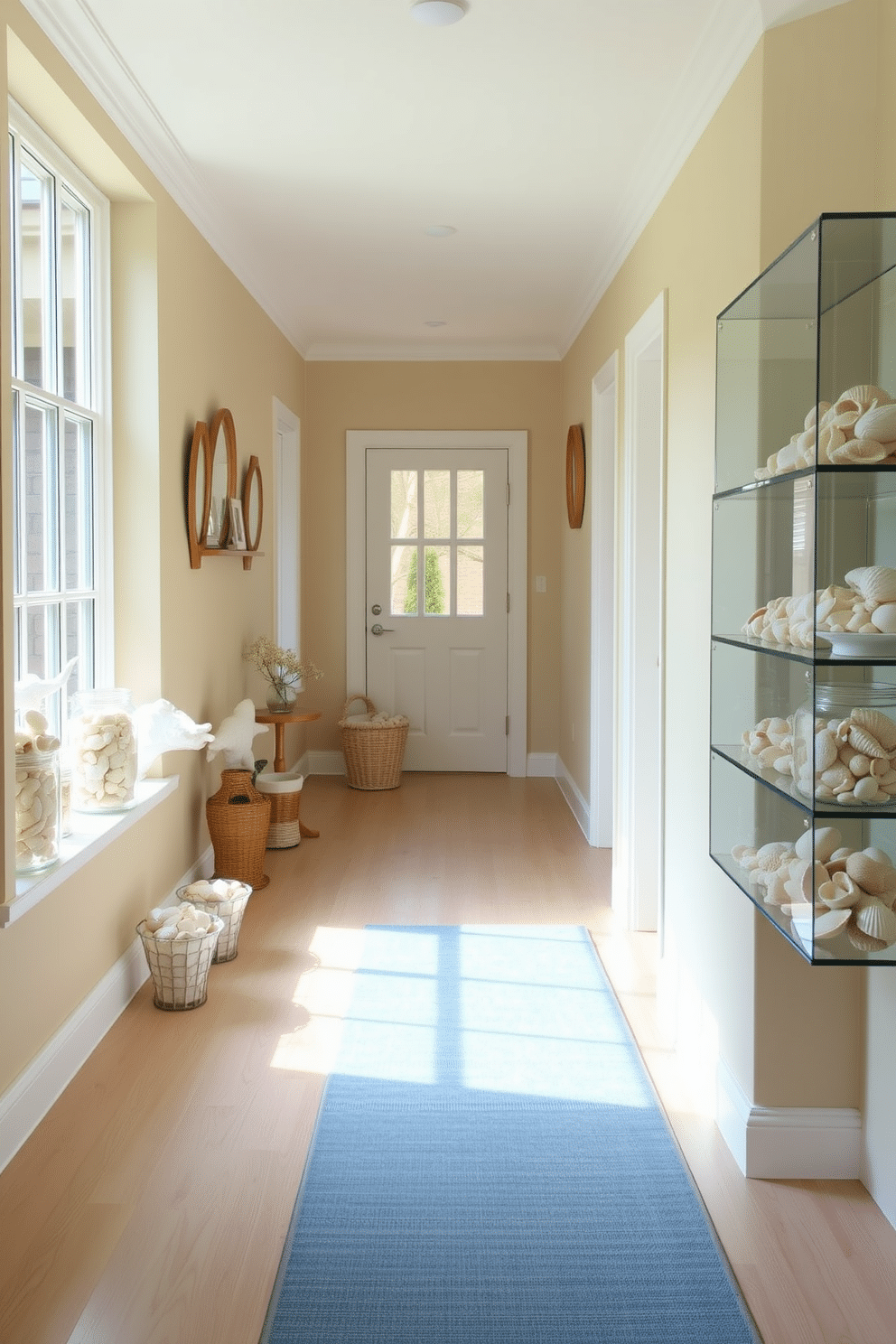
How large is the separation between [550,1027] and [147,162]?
105 inches

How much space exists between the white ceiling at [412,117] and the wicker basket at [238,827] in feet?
6.53

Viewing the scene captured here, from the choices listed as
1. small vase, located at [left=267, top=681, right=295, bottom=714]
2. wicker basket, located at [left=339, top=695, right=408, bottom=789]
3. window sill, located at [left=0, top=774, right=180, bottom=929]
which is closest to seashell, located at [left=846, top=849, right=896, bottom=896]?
window sill, located at [left=0, top=774, right=180, bottom=929]

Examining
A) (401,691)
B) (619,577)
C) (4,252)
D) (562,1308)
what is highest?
(4,252)

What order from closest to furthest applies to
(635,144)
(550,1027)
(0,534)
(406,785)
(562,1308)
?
1. (562,1308)
2. (0,534)
3. (550,1027)
4. (635,144)
5. (406,785)

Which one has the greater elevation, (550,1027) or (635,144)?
(635,144)

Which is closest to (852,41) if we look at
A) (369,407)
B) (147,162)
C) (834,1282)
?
(147,162)

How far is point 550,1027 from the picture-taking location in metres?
3.01

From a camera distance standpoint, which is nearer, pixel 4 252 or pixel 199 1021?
pixel 4 252

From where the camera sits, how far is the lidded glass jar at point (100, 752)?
2850 mm

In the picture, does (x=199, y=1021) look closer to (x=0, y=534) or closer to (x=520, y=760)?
(x=0, y=534)

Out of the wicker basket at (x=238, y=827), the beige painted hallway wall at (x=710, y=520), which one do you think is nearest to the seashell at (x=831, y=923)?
the beige painted hallway wall at (x=710, y=520)

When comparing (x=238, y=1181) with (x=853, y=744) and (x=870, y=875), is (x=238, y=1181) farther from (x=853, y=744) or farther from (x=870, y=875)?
(x=853, y=744)

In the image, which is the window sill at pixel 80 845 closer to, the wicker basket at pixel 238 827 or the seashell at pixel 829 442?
the wicker basket at pixel 238 827

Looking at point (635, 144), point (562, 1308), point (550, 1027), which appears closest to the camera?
point (562, 1308)
